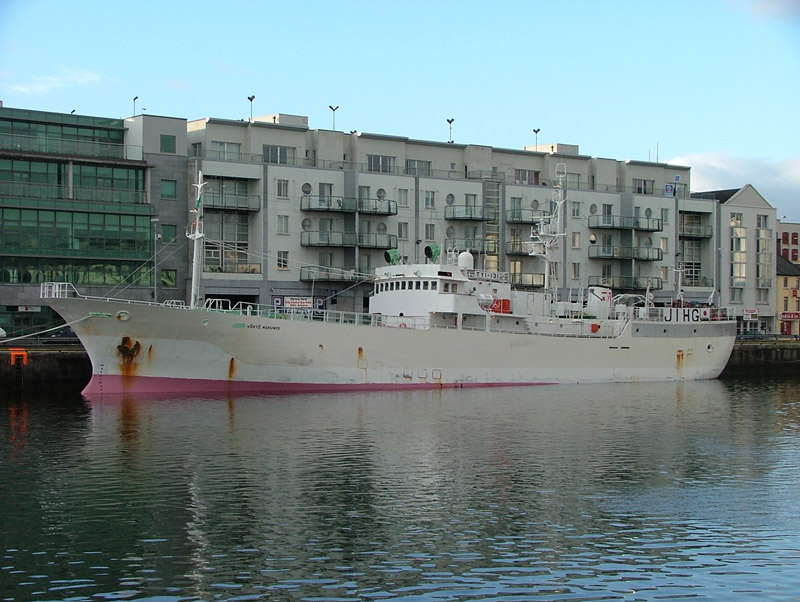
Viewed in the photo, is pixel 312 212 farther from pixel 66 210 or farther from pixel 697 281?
pixel 697 281

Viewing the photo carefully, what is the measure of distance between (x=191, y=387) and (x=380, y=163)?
106ft

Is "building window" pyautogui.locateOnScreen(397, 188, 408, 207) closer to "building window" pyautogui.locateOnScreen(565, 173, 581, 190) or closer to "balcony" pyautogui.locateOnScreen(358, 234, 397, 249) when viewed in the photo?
"balcony" pyautogui.locateOnScreen(358, 234, 397, 249)

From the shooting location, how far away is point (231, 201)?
62.4 metres

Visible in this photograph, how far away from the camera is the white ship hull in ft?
137

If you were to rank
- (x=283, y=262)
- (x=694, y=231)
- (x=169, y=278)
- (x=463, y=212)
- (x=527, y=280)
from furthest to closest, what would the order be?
1. (x=694, y=231)
2. (x=527, y=280)
3. (x=463, y=212)
4. (x=283, y=262)
5. (x=169, y=278)

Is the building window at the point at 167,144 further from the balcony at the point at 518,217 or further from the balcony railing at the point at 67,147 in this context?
the balcony at the point at 518,217

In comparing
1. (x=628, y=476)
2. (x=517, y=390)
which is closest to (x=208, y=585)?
(x=628, y=476)

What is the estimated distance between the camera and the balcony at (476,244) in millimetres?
69750

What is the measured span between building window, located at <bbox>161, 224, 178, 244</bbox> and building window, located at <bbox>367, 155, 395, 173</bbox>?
16.4 metres

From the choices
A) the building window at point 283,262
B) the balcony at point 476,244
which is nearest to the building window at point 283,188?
the building window at point 283,262

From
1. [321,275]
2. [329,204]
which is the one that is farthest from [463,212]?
[321,275]

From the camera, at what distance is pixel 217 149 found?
65.6 m

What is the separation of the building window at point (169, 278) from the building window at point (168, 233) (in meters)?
2.02

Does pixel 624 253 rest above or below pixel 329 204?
below
